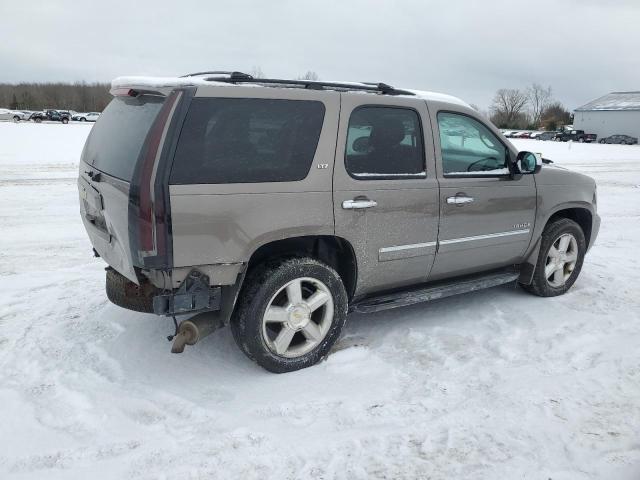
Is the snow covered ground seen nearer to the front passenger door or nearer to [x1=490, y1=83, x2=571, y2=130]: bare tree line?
the front passenger door

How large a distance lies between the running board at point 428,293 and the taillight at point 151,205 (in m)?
1.61

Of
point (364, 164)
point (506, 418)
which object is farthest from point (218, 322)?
point (506, 418)

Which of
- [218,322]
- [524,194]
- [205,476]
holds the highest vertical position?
[524,194]

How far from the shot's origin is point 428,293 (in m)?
4.32

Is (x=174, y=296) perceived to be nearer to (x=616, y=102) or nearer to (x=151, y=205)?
(x=151, y=205)

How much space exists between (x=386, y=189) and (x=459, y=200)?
74 centimetres

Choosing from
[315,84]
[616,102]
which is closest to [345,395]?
[315,84]

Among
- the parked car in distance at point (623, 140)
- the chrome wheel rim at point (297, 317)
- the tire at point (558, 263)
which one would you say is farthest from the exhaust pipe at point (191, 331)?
the parked car in distance at point (623, 140)

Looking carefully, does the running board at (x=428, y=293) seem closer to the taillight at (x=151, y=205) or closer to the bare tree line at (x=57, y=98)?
the taillight at (x=151, y=205)

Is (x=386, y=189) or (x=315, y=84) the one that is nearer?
(x=315, y=84)

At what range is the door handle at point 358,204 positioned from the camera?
3703mm

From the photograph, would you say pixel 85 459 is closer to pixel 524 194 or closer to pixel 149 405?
pixel 149 405

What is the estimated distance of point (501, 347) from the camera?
415 centimetres

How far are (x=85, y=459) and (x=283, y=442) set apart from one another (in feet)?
3.39
